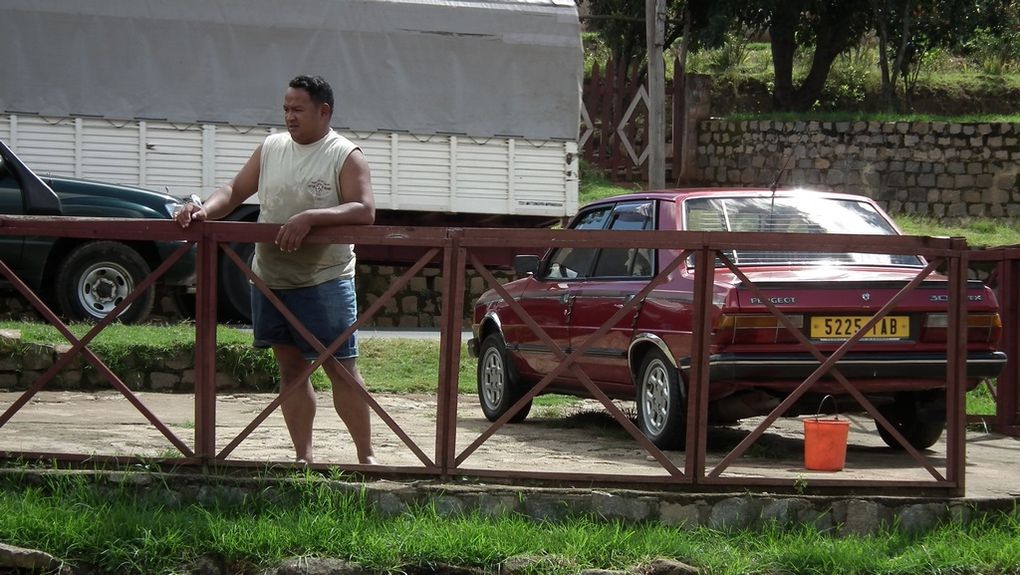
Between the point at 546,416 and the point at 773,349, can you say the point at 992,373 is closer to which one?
the point at 773,349

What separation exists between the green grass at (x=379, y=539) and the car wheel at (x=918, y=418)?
5.75 feet

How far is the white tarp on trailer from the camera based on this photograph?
14719 mm

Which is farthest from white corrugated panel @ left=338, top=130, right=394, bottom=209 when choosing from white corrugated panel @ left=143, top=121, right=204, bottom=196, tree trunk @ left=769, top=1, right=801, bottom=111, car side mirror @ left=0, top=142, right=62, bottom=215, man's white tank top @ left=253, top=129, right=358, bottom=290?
man's white tank top @ left=253, top=129, right=358, bottom=290

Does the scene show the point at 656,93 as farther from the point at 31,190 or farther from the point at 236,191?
the point at 236,191

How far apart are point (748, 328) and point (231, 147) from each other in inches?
386

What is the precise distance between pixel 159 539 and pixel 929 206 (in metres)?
17.7

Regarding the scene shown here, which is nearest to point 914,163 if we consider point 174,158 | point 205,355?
point 174,158

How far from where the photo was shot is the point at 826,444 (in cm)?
608

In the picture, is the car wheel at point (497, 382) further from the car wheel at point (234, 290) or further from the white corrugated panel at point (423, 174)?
the white corrugated panel at point (423, 174)

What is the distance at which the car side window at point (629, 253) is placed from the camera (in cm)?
734

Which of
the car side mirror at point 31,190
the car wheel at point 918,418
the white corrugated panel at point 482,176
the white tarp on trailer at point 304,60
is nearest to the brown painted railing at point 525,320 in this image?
the car wheel at point 918,418

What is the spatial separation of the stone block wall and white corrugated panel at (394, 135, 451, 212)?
7.25 m

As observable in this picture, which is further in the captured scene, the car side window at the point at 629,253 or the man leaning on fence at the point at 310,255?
the car side window at the point at 629,253

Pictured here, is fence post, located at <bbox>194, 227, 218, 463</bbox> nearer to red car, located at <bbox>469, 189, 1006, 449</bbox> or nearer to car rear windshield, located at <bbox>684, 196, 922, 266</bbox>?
red car, located at <bbox>469, 189, 1006, 449</bbox>
